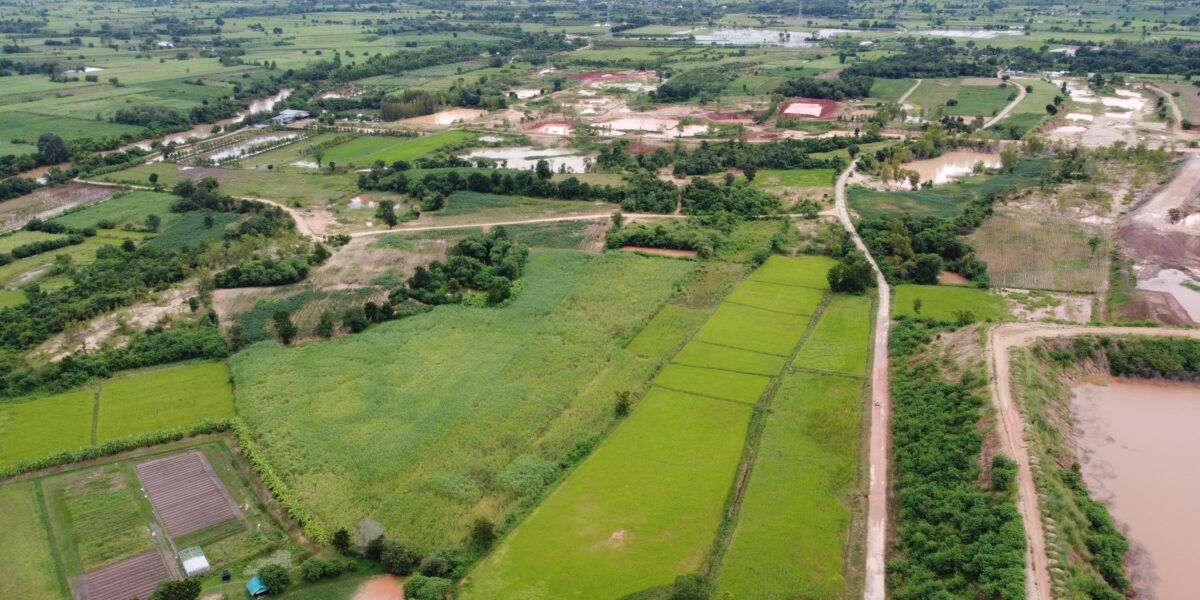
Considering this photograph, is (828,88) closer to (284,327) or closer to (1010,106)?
(1010,106)

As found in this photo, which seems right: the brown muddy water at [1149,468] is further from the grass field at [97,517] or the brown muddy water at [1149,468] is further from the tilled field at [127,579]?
the grass field at [97,517]

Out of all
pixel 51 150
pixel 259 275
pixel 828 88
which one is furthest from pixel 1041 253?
pixel 51 150

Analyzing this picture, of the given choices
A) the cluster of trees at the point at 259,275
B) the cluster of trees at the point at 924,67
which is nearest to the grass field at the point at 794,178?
the cluster of trees at the point at 259,275

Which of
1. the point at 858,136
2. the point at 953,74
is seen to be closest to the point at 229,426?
the point at 858,136

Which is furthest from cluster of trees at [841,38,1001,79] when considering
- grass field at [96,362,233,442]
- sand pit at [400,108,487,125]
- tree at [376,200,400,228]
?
grass field at [96,362,233,442]

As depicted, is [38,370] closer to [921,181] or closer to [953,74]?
[921,181]
